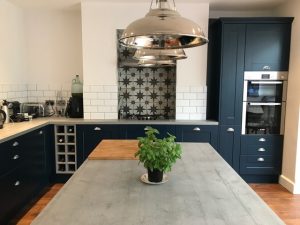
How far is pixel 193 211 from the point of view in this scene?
1192 mm

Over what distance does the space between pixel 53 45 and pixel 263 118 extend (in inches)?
133

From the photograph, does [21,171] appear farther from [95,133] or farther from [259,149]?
[259,149]

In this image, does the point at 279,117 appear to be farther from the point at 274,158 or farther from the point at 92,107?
the point at 92,107

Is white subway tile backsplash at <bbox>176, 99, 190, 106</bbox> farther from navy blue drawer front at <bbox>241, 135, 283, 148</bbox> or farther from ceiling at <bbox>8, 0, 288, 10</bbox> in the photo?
ceiling at <bbox>8, 0, 288, 10</bbox>

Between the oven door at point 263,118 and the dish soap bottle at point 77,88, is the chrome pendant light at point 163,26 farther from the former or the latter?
→ the dish soap bottle at point 77,88

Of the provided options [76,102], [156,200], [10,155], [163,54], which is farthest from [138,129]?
[156,200]

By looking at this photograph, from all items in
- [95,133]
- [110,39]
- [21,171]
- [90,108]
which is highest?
[110,39]

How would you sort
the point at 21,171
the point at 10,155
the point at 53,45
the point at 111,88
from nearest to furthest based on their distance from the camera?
the point at 10,155, the point at 21,171, the point at 111,88, the point at 53,45

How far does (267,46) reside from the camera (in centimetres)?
366

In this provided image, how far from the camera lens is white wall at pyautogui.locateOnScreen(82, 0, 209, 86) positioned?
3.74 meters

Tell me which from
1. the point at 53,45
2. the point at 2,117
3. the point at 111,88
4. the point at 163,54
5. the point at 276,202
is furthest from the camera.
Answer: the point at 53,45

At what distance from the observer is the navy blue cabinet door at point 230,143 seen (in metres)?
3.76

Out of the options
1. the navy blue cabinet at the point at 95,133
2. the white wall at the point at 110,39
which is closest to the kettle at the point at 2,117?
the navy blue cabinet at the point at 95,133

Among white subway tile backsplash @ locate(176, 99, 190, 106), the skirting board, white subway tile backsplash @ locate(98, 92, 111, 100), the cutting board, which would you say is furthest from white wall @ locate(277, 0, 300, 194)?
white subway tile backsplash @ locate(98, 92, 111, 100)
